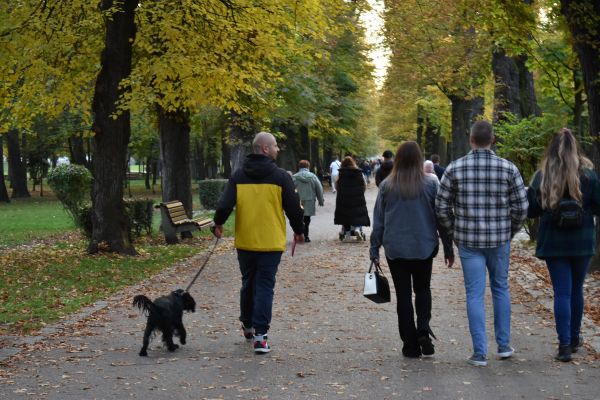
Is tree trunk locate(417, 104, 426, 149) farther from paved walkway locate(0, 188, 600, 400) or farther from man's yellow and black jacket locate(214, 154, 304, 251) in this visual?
man's yellow and black jacket locate(214, 154, 304, 251)

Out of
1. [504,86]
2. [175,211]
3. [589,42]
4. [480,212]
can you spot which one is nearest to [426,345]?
[480,212]

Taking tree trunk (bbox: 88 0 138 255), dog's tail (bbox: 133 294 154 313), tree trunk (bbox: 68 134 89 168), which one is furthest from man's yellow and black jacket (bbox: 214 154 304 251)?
tree trunk (bbox: 68 134 89 168)

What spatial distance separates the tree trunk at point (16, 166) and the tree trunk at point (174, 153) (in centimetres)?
2668

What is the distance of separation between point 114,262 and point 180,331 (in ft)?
23.6

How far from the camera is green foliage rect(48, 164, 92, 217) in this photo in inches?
771

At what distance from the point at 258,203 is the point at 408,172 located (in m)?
1.33

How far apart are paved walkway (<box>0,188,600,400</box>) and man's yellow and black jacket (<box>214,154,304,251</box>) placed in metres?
0.96

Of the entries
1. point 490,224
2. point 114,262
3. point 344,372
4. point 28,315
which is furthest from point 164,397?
point 114,262

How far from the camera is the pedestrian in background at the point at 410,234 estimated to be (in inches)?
285

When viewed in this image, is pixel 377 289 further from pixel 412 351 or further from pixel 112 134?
pixel 112 134

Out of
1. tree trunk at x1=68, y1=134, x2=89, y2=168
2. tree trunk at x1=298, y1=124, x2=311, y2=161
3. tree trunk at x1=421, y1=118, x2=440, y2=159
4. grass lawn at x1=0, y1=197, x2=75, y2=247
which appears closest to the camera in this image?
grass lawn at x1=0, y1=197, x2=75, y2=247

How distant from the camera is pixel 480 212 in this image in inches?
275

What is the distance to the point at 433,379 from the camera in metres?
6.55

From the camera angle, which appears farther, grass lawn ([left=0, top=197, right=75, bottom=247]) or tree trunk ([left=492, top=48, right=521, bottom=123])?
grass lawn ([left=0, top=197, right=75, bottom=247])
